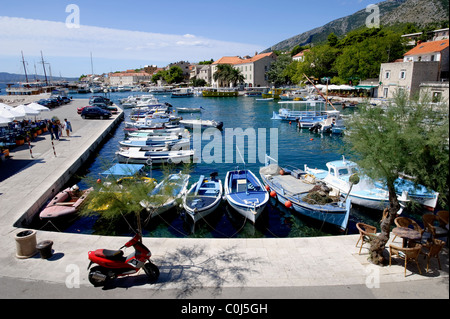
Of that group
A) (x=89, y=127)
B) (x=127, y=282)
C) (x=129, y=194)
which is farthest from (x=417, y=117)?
(x=89, y=127)

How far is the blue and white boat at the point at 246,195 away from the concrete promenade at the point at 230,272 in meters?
3.71

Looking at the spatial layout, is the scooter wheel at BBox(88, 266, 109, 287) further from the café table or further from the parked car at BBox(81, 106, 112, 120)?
the parked car at BBox(81, 106, 112, 120)

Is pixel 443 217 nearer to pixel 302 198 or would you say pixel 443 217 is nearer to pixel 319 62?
pixel 302 198

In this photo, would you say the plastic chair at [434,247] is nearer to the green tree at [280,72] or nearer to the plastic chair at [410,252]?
the plastic chair at [410,252]

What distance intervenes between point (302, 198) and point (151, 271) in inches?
374

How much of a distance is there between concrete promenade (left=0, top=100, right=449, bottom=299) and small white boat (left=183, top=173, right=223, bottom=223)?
355cm

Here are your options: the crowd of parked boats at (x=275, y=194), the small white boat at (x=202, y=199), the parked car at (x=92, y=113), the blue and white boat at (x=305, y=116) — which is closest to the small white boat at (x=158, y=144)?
the crowd of parked boats at (x=275, y=194)

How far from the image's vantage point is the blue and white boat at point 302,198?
13836 mm

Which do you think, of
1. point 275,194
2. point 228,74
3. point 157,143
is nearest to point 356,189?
point 275,194

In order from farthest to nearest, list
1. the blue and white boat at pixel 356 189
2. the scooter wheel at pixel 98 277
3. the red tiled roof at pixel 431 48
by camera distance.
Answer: the red tiled roof at pixel 431 48, the blue and white boat at pixel 356 189, the scooter wheel at pixel 98 277

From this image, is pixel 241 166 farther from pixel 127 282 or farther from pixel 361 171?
pixel 127 282

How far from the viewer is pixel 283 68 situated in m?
108

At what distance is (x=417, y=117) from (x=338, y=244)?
15.8 feet

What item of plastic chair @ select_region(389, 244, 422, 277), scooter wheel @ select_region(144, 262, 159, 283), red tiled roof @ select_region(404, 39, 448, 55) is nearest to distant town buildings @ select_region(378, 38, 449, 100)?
red tiled roof @ select_region(404, 39, 448, 55)
